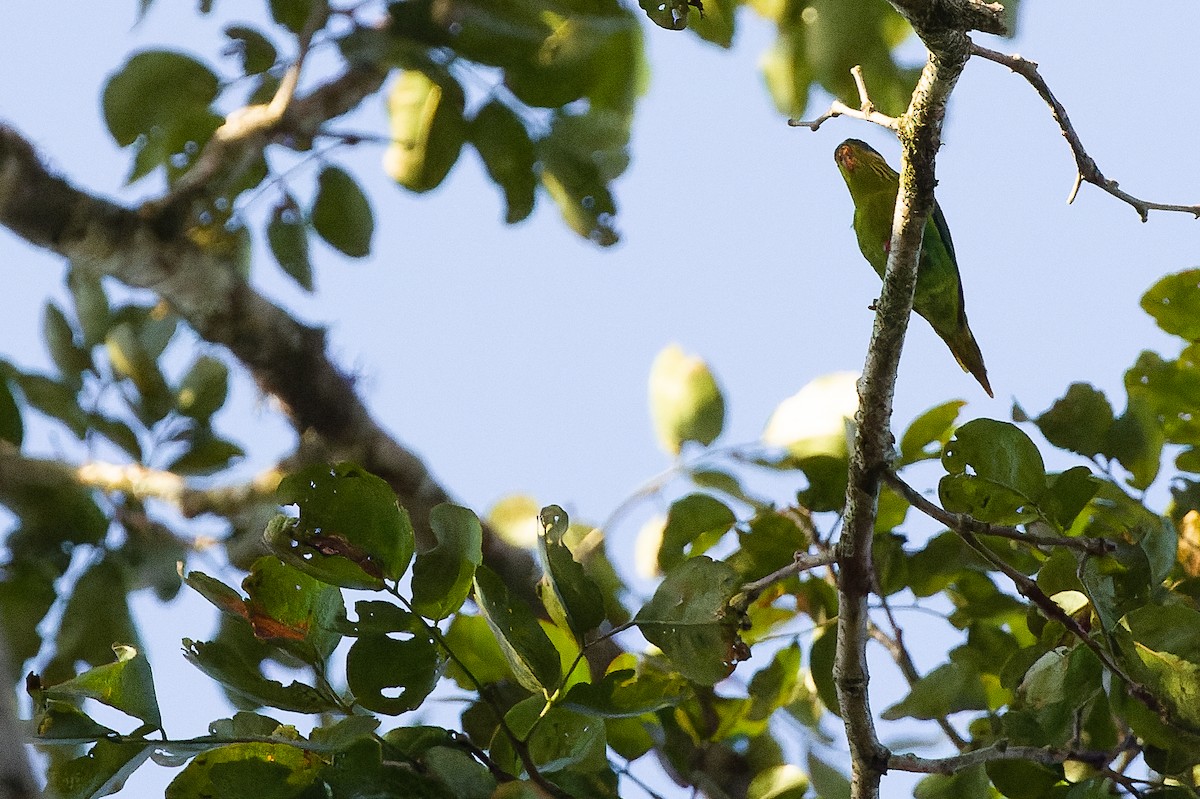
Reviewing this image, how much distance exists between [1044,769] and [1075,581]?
139mm

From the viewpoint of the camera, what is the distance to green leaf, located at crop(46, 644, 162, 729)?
0.66m

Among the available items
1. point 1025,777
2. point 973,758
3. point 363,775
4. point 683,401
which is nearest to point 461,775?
point 363,775

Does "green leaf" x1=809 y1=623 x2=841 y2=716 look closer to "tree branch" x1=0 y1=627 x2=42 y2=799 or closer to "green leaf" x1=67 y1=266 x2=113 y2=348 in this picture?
"tree branch" x1=0 y1=627 x2=42 y2=799

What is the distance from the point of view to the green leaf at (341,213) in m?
1.61

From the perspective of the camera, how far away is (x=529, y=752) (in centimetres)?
75

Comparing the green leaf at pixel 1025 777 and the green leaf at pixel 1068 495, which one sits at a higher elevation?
the green leaf at pixel 1068 495

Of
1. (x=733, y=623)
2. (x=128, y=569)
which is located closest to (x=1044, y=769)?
(x=733, y=623)

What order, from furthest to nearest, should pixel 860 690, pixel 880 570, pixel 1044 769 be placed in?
pixel 880 570, pixel 1044 769, pixel 860 690

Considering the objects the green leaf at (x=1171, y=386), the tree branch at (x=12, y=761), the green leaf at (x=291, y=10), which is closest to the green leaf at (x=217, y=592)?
the tree branch at (x=12, y=761)

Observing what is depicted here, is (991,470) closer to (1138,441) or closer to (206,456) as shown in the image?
(1138,441)

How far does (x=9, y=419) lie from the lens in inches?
49.1

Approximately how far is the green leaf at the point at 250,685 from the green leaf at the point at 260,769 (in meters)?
0.03

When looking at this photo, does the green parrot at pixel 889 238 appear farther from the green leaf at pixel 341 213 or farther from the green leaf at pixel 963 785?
the green leaf at pixel 341 213

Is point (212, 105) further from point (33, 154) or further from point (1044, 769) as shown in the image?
point (1044, 769)
